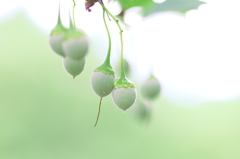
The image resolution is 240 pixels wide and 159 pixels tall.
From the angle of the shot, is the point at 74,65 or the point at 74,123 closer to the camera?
the point at 74,65

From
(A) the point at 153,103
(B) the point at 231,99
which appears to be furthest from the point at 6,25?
(A) the point at 153,103

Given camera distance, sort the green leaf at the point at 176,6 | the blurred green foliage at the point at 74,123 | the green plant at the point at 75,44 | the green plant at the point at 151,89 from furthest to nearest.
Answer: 1. the blurred green foliage at the point at 74,123
2. the green plant at the point at 151,89
3. the green leaf at the point at 176,6
4. the green plant at the point at 75,44

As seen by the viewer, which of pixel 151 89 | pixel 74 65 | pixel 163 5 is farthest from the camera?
pixel 151 89

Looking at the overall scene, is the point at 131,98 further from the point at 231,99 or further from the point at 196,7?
the point at 231,99

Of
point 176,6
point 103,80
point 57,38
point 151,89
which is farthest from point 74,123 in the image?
point 57,38

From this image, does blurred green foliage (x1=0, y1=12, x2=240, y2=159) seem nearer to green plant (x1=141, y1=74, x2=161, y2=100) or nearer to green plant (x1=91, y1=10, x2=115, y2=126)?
green plant (x1=141, y1=74, x2=161, y2=100)

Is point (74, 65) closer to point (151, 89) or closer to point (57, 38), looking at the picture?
point (57, 38)

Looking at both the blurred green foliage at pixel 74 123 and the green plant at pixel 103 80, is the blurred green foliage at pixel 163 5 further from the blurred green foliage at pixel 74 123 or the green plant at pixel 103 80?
the blurred green foliage at pixel 74 123

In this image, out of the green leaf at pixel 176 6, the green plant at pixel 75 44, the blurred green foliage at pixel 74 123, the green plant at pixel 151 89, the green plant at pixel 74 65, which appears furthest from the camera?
the blurred green foliage at pixel 74 123

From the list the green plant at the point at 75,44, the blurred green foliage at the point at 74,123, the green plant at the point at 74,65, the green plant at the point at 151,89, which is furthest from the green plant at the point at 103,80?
the blurred green foliage at the point at 74,123
